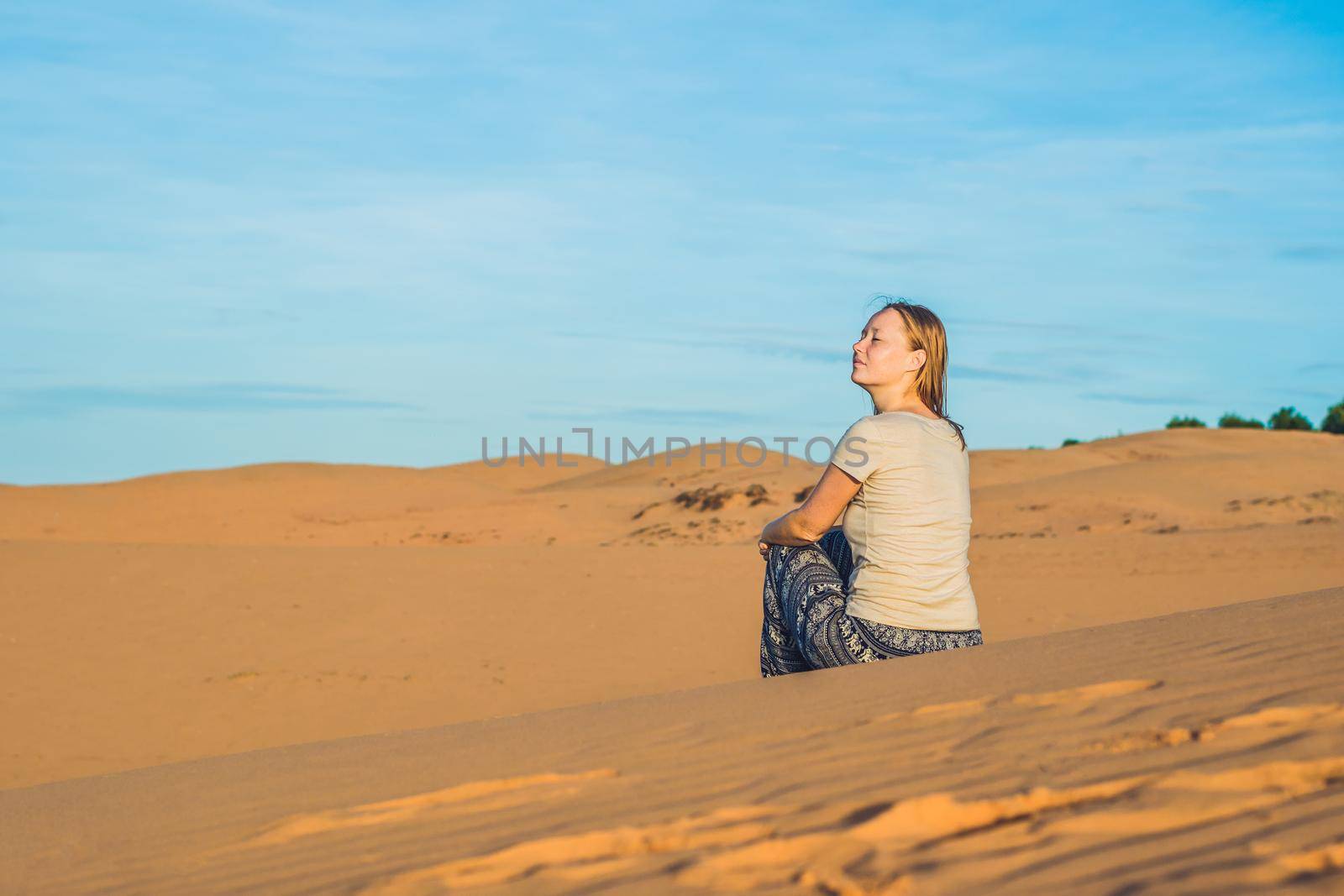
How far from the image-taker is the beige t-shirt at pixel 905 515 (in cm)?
420

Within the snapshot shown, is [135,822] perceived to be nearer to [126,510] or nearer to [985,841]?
[985,841]

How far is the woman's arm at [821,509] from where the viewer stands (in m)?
4.24

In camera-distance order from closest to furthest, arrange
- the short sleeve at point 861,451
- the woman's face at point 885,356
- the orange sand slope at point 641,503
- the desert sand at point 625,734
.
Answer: the desert sand at point 625,734
the short sleeve at point 861,451
the woman's face at point 885,356
the orange sand slope at point 641,503

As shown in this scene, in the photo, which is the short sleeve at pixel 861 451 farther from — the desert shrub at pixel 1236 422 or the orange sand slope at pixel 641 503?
the desert shrub at pixel 1236 422

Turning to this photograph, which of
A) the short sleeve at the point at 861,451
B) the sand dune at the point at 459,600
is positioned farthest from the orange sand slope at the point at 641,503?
the short sleeve at the point at 861,451

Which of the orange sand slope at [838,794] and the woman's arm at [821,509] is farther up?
the woman's arm at [821,509]

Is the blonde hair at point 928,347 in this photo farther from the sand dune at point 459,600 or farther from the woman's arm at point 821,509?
the sand dune at point 459,600

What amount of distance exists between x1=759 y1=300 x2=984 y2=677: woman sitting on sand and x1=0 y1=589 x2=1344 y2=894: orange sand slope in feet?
0.46

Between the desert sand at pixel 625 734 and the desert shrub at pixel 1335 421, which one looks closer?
the desert sand at pixel 625 734

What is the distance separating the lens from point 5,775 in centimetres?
759

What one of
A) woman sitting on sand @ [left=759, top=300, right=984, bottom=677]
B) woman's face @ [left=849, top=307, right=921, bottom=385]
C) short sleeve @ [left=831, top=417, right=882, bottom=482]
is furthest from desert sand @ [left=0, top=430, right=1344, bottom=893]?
woman's face @ [left=849, top=307, right=921, bottom=385]

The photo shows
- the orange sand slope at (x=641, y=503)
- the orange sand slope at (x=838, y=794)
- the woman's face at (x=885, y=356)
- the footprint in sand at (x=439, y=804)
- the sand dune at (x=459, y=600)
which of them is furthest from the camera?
the orange sand slope at (x=641, y=503)

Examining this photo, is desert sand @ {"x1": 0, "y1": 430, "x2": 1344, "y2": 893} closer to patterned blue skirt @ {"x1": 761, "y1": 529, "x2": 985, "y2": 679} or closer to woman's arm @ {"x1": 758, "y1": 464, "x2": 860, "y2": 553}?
patterned blue skirt @ {"x1": 761, "y1": 529, "x2": 985, "y2": 679}

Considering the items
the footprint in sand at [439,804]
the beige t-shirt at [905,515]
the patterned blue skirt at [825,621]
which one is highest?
the beige t-shirt at [905,515]
